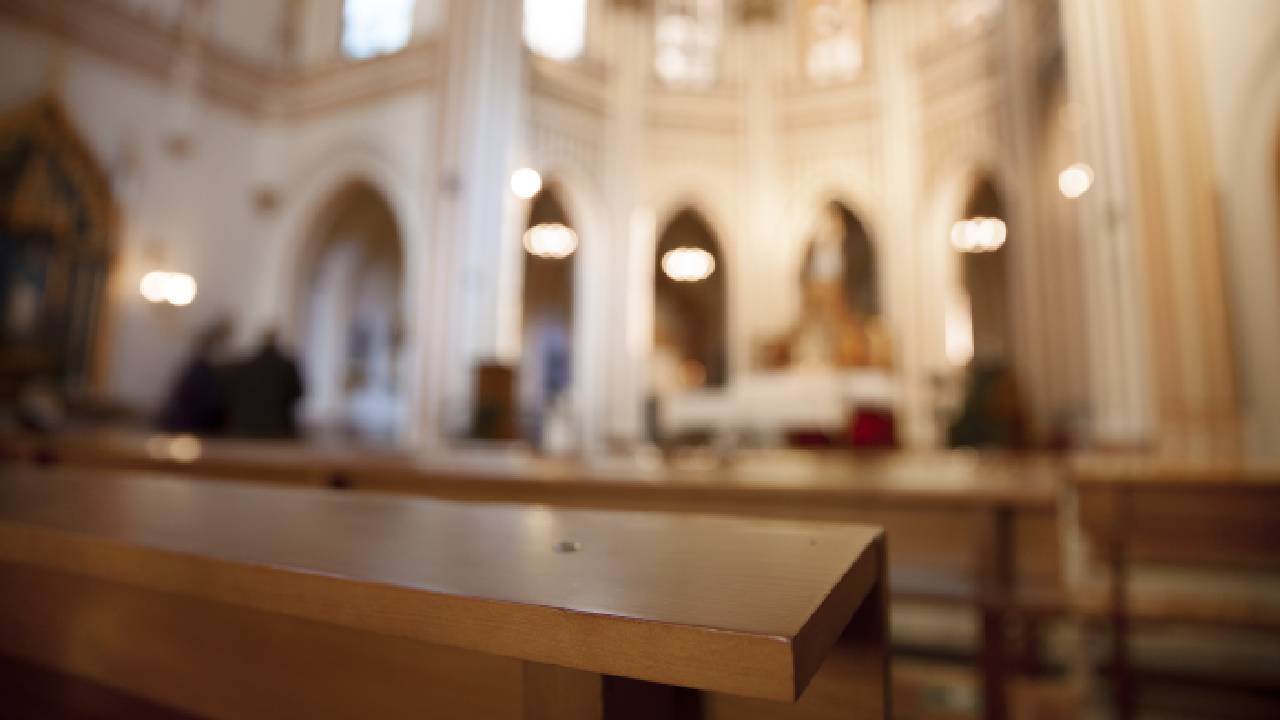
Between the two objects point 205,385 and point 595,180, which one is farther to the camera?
point 595,180

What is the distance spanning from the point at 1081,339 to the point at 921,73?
16.5ft

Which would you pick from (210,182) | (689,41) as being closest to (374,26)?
(210,182)

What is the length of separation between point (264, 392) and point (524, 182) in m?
4.42

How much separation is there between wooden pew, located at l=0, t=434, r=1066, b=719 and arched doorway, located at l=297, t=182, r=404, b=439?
30.2 ft

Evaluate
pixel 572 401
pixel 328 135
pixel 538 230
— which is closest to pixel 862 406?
pixel 572 401

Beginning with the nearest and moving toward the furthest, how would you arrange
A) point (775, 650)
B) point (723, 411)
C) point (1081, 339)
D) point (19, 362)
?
point (775, 650)
point (19, 362)
point (1081, 339)
point (723, 411)

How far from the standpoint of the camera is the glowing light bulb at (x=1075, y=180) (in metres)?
5.05

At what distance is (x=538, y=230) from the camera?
10117mm

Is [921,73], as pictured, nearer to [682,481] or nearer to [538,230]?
[538,230]

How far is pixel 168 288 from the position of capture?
8.23 m

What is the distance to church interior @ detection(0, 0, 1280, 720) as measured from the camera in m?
0.67

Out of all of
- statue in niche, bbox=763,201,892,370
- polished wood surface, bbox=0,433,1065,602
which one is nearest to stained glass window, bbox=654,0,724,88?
statue in niche, bbox=763,201,892,370

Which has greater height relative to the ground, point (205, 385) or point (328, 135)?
point (328, 135)

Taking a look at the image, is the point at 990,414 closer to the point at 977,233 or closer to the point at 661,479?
the point at 977,233
